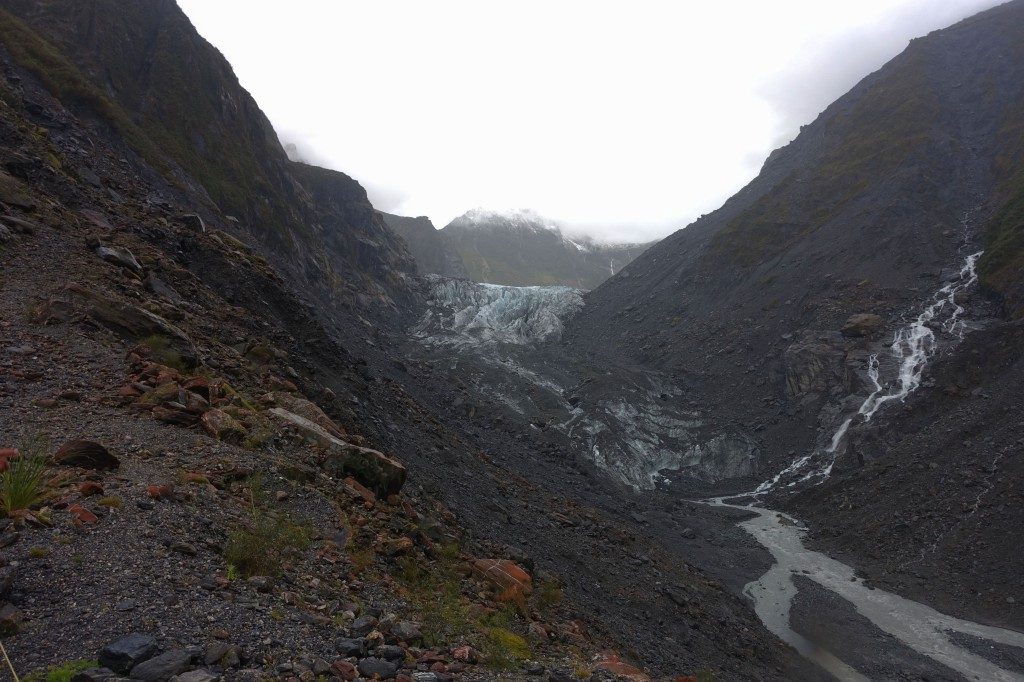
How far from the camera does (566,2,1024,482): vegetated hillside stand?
51.9 metres

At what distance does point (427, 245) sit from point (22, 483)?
175645mm

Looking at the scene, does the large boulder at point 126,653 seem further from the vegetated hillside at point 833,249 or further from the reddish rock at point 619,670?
the vegetated hillside at point 833,249

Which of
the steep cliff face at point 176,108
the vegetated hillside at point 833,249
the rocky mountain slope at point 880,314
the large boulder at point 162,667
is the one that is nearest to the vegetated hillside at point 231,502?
the large boulder at point 162,667

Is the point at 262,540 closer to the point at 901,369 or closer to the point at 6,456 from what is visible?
the point at 6,456

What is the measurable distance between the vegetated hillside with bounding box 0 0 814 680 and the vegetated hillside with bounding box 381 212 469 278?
465 ft

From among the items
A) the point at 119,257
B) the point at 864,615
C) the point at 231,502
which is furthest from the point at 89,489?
the point at 864,615

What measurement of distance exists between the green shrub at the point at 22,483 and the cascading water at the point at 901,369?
148 ft

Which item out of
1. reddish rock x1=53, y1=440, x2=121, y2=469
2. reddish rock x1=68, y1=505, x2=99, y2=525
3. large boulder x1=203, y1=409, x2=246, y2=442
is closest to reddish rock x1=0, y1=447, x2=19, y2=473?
reddish rock x1=53, y1=440, x2=121, y2=469

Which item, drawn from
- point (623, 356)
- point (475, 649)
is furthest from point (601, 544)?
point (623, 356)

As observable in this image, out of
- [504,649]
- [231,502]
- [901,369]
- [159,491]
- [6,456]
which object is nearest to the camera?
[6,456]

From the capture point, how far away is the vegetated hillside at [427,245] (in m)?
170

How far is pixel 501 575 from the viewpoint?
1031 centimetres

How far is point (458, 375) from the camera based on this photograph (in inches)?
2135

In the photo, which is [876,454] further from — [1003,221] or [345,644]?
[345,644]
